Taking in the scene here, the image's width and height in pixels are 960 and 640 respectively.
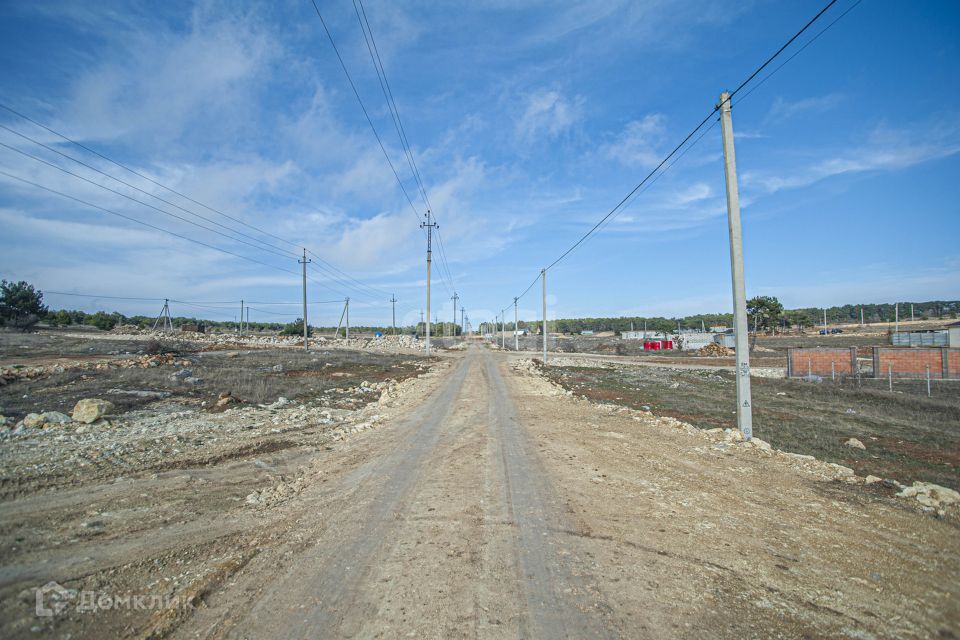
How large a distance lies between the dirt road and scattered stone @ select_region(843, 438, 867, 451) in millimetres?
4627

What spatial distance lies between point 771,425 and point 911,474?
16.6 feet

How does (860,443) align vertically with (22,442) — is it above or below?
below

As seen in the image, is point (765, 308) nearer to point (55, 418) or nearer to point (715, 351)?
point (715, 351)

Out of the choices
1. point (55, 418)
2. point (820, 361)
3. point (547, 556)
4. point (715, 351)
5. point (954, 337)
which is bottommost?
point (715, 351)

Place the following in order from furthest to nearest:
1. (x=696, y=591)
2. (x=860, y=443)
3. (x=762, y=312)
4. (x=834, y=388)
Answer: (x=762, y=312), (x=834, y=388), (x=860, y=443), (x=696, y=591)

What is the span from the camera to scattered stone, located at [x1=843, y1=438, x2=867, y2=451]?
10.4 m

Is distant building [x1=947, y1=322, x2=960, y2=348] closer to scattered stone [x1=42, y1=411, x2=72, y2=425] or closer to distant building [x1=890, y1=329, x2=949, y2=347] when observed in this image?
distant building [x1=890, y1=329, x2=949, y2=347]

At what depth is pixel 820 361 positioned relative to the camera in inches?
1091

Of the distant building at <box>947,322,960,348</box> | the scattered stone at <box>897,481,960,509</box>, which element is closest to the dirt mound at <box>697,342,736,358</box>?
the distant building at <box>947,322,960,348</box>

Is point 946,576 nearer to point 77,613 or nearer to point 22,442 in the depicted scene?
point 77,613

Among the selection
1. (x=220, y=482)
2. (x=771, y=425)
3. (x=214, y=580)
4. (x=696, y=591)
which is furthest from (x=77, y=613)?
(x=771, y=425)

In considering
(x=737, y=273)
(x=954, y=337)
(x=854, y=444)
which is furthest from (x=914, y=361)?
(x=737, y=273)

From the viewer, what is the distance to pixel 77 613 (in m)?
3.53

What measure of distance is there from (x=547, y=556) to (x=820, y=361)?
31.4m
